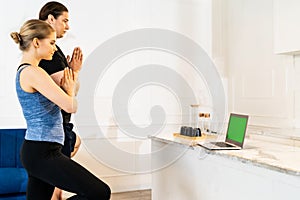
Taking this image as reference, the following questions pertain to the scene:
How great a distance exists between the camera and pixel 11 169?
2.85 m

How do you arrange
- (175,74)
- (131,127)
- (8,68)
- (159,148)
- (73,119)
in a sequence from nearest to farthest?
(159,148)
(8,68)
(73,119)
(131,127)
(175,74)

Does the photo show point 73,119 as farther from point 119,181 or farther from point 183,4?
point 183,4

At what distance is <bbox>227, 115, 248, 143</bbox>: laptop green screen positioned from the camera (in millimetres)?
2047

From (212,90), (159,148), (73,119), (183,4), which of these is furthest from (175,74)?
(159,148)

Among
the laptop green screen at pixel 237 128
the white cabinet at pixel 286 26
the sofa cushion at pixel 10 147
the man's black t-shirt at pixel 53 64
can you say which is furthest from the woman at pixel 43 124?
the white cabinet at pixel 286 26

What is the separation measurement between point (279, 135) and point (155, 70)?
1844mm

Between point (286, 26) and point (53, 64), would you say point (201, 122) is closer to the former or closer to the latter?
→ point (53, 64)

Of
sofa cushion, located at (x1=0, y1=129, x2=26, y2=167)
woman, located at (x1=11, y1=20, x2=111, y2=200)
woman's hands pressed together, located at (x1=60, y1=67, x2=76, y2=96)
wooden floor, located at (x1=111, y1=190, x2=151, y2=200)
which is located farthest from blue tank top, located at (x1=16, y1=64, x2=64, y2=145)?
wooden floor, located at (x1=111, y1=190, x2=151, y2=200)

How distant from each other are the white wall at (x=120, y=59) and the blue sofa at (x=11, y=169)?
1.69 ft

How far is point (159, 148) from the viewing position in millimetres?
2811

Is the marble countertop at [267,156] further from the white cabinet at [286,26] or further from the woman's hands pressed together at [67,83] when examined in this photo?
the white cabinet at [286,26]

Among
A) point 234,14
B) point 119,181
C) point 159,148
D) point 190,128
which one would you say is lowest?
point 119,181

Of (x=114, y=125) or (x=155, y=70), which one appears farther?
(x=155, y=70)

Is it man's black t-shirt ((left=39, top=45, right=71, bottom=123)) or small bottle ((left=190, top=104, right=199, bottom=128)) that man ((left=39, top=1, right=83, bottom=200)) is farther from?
small bottle ((left=190, top=104, right=199, bottom=128))
